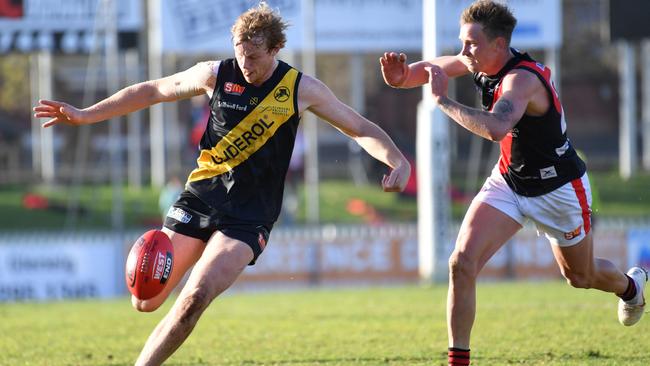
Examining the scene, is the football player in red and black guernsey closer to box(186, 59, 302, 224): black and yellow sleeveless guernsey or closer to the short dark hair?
the short dark hair

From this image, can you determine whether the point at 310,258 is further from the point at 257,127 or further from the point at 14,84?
the point at 14,84

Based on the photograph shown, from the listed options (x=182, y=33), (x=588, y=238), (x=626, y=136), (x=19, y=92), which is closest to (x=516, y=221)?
(x=588, y=238)

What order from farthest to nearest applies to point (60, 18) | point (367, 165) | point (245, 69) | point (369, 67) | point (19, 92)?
point (19, 92) < point (369, 67) < point (367, 165) < point (60, 18) < point (245, 69)

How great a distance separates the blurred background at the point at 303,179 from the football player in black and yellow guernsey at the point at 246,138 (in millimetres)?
9592

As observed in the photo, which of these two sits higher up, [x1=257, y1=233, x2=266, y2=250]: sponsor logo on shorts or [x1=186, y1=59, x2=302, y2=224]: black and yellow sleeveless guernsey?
[x1=186, y1=59, x2=302, y2=224]: black and yellow sleeveless guernsey

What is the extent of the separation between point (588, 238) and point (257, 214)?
209cm

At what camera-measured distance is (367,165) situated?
85.6 feet

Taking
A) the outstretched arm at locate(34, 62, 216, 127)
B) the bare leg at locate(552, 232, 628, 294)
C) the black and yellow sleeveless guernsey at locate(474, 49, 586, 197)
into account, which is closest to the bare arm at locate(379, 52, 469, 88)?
the black and yellow sleeveless guernsey at locate(474, 49, 586, 197)

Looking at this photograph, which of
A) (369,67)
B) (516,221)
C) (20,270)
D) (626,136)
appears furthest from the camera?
(369,67)

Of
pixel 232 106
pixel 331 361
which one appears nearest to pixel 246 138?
pixel 232 106

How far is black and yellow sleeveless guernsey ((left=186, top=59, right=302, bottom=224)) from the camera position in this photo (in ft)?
21.1

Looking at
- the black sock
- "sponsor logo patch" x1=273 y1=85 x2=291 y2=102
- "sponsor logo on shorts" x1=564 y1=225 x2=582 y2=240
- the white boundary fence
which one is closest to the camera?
"sponsor logo patch" x1=273 y1=85 x2=291 y2=102

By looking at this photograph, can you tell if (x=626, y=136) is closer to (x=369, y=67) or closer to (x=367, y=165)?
(x=367, y=165)

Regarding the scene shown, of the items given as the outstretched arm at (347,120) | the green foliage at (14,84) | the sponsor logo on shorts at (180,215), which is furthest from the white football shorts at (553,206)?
the green foliage at (14,84)
